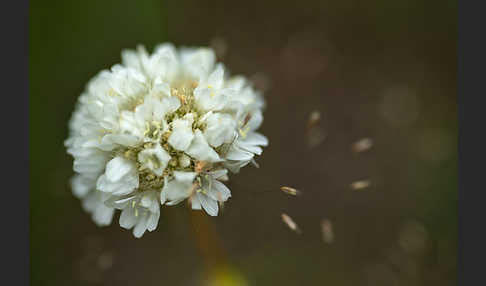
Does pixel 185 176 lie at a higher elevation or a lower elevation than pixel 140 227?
higher

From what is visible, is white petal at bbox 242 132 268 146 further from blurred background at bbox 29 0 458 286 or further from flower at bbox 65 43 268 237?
blurred background at bbox 29 0 458 286

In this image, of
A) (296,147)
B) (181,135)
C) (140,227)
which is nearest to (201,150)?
(181,135)

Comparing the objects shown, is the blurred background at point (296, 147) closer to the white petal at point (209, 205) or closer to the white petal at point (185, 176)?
the white petal at point (209, 205)

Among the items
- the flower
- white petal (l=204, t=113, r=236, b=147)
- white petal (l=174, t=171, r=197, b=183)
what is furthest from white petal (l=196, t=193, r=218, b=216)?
white petal (l=204, t=113, r=236, b=147)

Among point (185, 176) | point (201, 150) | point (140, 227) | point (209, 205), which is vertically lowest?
point (140, 227)

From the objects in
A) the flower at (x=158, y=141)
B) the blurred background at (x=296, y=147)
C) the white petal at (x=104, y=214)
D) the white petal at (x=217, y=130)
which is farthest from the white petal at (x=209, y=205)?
the blurred background at (x=296, y=147)

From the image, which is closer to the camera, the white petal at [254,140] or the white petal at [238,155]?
the white petal at [238,155]

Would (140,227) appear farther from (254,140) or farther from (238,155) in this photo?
(254,140)
